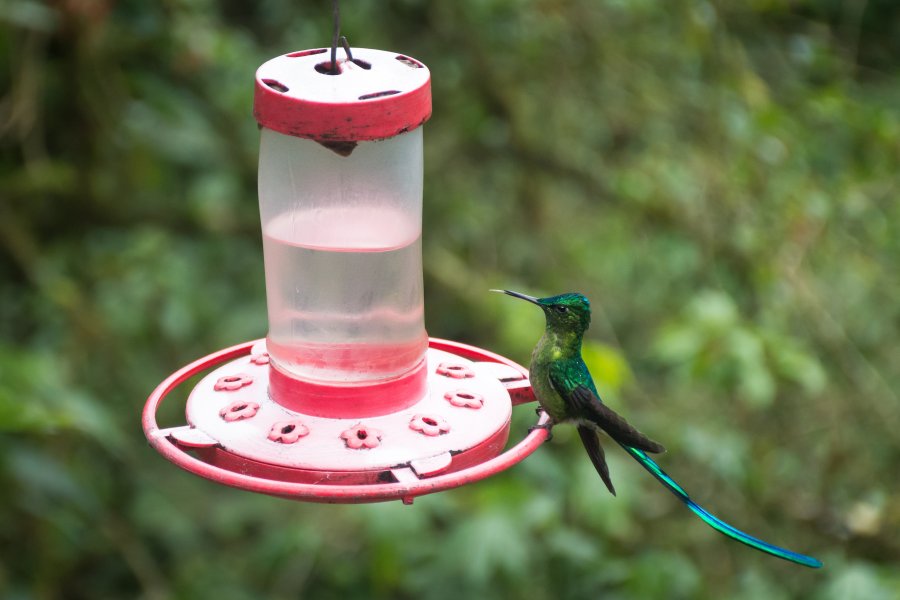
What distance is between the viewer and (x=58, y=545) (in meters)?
4.09

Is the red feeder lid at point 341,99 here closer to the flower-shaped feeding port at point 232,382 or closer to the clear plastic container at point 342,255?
the clear plastic container at point 342,255

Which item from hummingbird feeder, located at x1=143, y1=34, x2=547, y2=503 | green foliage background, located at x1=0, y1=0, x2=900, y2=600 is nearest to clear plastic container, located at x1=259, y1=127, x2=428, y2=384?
hummingbird feeder, located at x1=143, y1=34, x2=547, y2=503

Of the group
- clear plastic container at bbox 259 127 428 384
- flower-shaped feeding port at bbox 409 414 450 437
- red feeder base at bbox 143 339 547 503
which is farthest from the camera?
clear plastic container at bbox 259 127 428 384

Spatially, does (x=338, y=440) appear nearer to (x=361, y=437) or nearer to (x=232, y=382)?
(x=361, y=437)

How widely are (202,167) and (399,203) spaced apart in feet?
9.58

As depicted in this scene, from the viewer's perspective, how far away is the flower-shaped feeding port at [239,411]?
6.84 feet

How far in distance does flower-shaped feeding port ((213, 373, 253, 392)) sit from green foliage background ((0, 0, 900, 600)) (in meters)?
1.35

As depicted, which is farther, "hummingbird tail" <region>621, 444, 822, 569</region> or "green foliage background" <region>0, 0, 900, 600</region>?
"green foliage background" <region>0, 0, 900, 600</region>

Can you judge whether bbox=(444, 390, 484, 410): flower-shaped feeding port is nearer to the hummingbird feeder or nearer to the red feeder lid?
the hummingbird feeder

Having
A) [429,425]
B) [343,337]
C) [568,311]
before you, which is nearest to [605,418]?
[568,311]

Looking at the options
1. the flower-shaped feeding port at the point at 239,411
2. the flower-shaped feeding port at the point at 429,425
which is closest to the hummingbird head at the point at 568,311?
→ the flower-shaped feeding port at the point at 429,425

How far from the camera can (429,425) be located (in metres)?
2.09

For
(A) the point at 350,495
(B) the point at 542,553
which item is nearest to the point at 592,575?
(B) the point at 542,553

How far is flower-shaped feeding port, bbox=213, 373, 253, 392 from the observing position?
2.24 meters
